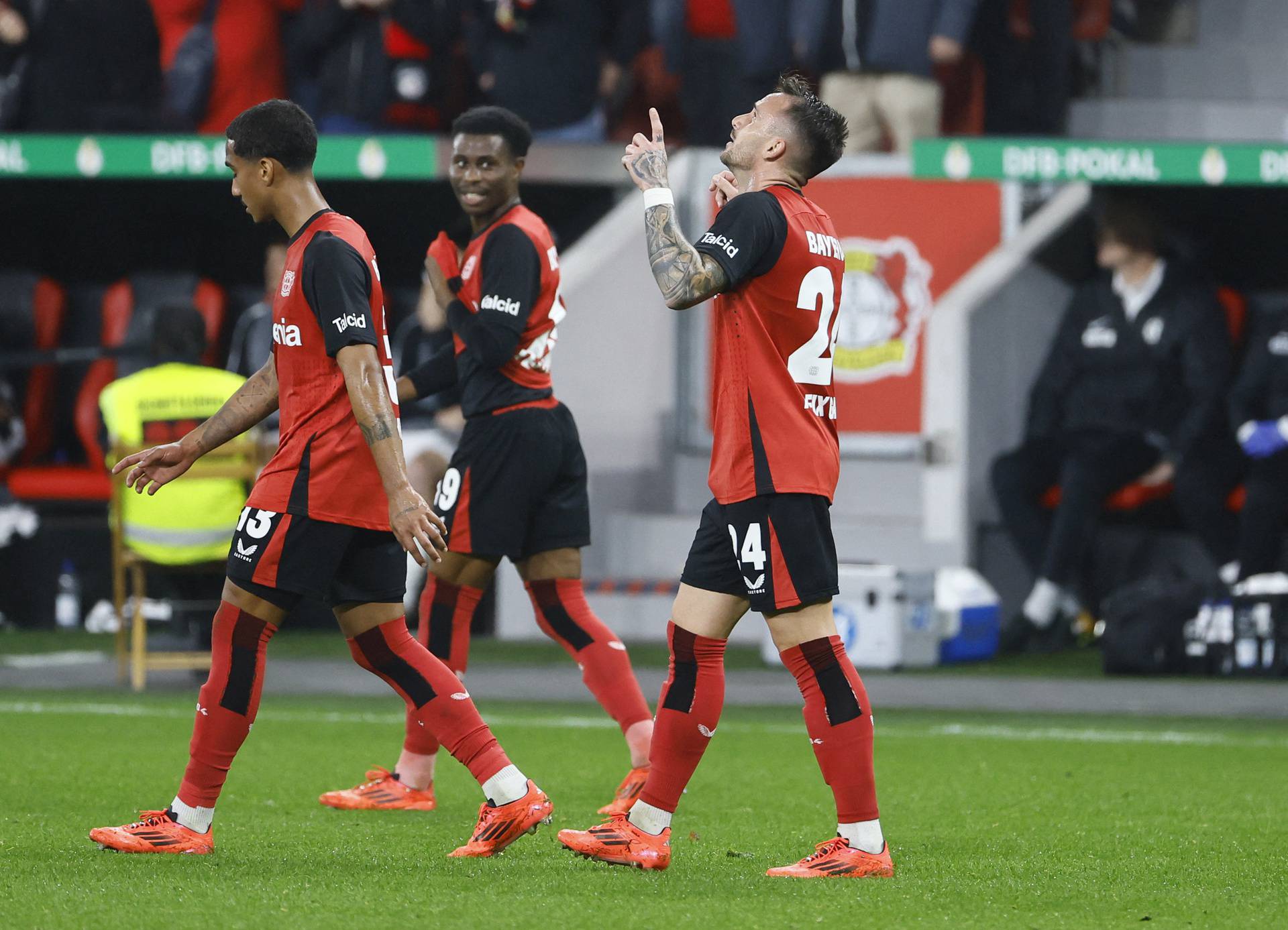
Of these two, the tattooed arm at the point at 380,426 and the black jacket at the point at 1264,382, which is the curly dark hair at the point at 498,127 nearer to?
the tattooed arm at the point at 380,426

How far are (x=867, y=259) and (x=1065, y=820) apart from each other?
700 cm

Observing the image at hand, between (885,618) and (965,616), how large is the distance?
627 millimetres

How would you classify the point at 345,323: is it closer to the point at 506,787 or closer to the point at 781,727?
the point at 506,787

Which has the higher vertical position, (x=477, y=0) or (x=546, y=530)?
(x=477, y=0)

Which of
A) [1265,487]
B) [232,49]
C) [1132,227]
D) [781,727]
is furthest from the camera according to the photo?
[232,49]

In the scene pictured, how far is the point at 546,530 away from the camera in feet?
20.6

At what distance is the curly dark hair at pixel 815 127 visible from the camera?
493cm

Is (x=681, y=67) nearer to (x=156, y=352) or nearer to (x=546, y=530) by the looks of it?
(x=156, y=352)

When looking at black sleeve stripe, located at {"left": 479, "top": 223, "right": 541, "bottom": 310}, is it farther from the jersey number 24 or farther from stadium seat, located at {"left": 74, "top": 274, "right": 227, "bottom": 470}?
stadium seat, located at {"left": 74, "top": 274, "right": 227, "bottom": 470}

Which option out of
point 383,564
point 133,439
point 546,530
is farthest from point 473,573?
point 133,439

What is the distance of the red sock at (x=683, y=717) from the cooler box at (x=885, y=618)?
5.62m

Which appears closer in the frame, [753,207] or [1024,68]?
[753,207]

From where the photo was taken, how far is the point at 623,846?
4969 mm

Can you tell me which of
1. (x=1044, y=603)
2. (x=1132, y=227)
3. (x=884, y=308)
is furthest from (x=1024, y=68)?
(x=1044, y=603)
